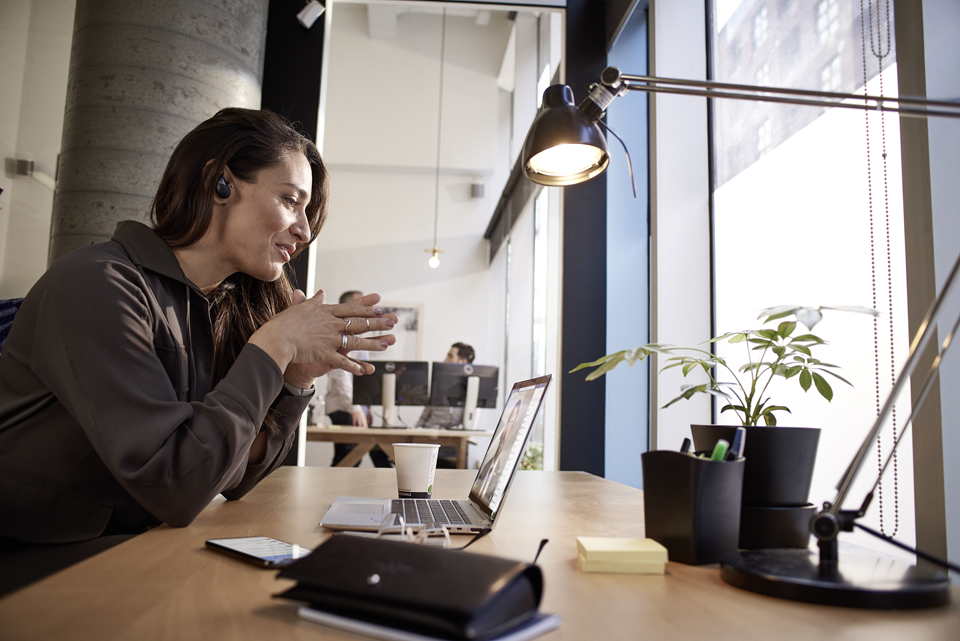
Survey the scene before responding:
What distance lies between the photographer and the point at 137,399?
33.6 inches

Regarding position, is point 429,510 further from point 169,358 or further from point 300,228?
point 300,228

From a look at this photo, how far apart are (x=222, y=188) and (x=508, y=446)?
0.81 meters

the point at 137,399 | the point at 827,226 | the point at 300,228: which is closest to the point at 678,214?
the point at 827,226

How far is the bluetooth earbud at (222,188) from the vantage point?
4.17ft

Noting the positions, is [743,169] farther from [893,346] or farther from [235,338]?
[235,338]

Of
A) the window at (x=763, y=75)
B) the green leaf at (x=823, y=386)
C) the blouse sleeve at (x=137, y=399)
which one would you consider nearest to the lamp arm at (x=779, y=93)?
the green leaf at (x=823, y=386)

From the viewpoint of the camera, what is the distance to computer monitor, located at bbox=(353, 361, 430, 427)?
4.54 metres

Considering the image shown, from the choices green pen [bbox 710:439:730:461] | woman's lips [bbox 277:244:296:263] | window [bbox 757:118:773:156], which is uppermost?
window [bbox 757:118:773:156]

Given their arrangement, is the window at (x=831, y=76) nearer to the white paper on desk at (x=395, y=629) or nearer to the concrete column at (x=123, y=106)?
the white paper on desk at (x=395, y=629)

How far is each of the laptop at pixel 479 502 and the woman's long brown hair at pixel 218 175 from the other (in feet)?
1.09

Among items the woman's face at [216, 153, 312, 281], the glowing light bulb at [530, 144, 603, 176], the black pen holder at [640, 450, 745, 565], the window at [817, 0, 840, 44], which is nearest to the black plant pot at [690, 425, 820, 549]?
the black pen holder at [640, 450, 745, 565]

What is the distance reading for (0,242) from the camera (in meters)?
2.16

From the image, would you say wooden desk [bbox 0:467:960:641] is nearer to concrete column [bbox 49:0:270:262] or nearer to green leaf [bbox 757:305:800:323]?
green leaf [bbox 757:305:800:323]

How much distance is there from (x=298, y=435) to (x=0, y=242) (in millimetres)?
1271
